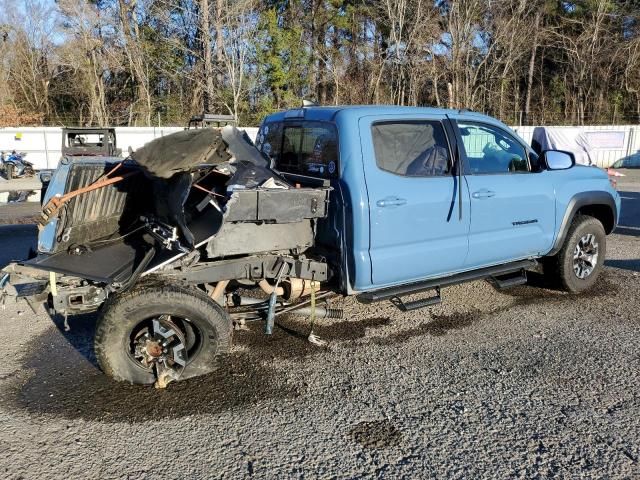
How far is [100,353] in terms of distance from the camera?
379 centimetres

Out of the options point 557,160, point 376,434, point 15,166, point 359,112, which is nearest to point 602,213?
point 557,160

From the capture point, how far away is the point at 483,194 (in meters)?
4.79

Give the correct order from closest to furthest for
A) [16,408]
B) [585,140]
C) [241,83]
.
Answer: [16,408]
[585,140]
[241,83]

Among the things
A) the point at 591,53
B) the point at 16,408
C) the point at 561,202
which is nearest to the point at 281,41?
the point at 591,53

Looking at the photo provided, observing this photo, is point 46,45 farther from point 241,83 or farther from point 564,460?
point 564,460

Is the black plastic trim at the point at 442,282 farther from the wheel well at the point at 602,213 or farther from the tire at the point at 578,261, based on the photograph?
the wheel well at the point at 602,213

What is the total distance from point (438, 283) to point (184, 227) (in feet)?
7.38

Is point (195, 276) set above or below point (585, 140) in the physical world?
below

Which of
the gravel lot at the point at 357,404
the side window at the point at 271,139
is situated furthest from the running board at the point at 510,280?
the side window at the point at 271,139

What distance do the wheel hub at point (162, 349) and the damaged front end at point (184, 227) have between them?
0.36 m

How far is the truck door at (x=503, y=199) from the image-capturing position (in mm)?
4832

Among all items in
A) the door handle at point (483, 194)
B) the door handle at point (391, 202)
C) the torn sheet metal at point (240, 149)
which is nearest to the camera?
the torn sheet metal at point (240, 149)

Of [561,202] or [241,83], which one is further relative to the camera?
[241,83]

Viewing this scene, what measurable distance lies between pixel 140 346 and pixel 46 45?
2936cm
